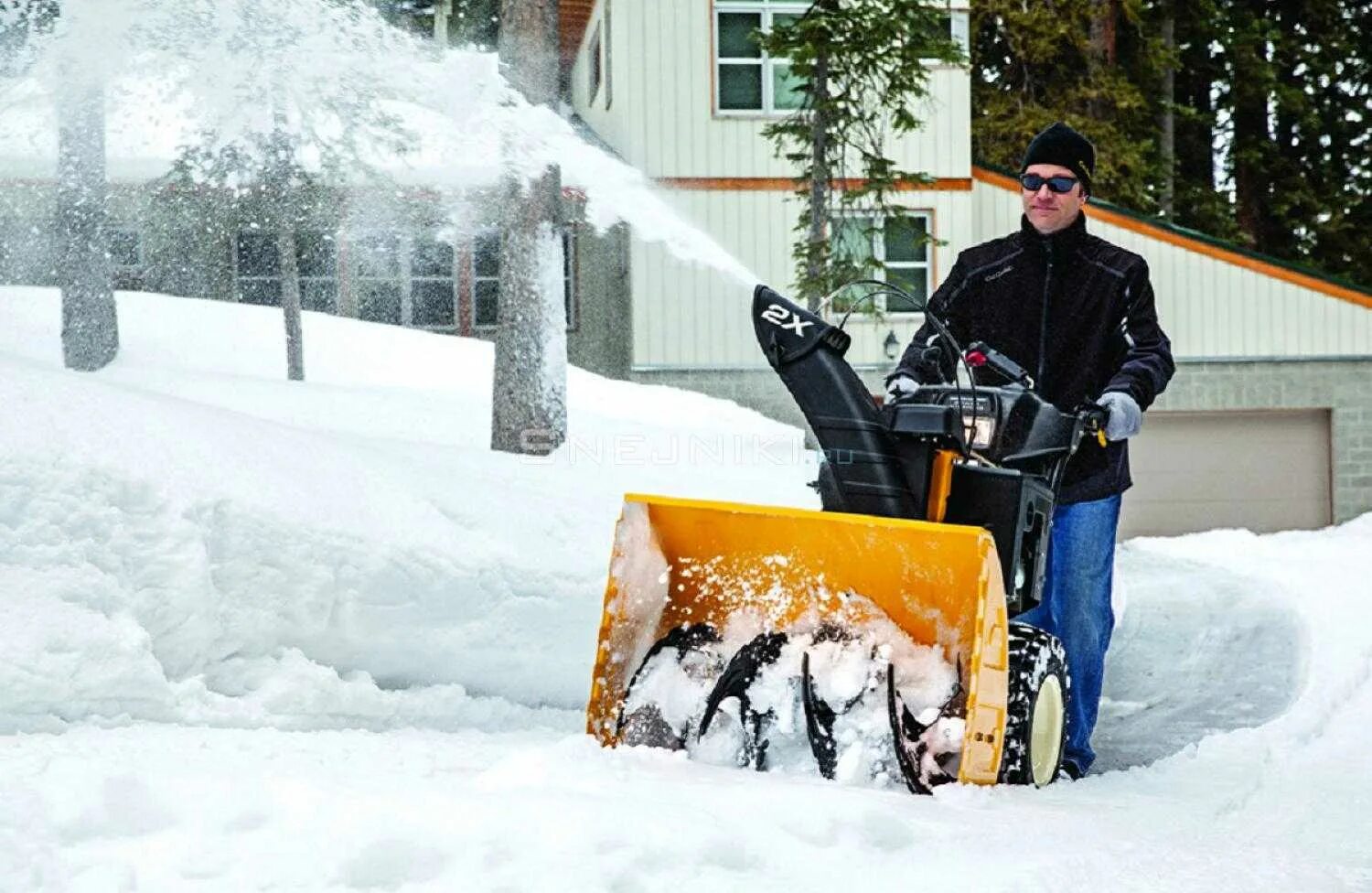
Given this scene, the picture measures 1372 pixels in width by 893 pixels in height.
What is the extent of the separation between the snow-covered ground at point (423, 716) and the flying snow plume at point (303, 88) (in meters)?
4.34

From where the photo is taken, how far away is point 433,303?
1716cm

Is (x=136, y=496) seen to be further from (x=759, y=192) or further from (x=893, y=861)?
(x=759, y=192)

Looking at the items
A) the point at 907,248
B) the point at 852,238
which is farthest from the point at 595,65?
the point at 852,238

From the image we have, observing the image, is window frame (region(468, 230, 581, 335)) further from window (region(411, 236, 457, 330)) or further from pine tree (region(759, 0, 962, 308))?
pine tree (region(759, 0, 962, 308))

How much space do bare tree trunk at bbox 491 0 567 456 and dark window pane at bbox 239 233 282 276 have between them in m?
7.10

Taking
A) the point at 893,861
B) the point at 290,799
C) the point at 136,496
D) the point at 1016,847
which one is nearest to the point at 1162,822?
the point at 1016,847

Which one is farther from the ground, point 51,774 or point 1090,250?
point 1090,250

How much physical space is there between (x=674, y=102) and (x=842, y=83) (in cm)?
283

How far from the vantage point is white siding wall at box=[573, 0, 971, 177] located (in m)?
16.4

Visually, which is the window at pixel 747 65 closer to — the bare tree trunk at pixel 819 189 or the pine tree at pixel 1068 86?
the bare tree trunk at pixel 819 189

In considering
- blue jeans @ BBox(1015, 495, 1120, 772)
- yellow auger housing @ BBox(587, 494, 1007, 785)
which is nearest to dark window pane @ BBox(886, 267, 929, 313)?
blue jeans @ BBox(1015, 495, 1120, 772)

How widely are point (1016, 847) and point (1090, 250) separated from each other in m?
2.14

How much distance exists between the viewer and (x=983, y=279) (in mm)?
4852

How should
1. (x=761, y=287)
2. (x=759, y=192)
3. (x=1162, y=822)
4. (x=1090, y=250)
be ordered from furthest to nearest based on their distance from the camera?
1. (x=759, y=192)
2. (x=1090, y=250)
3. (x=761, y=287)
4. (x=1162, y=822)
